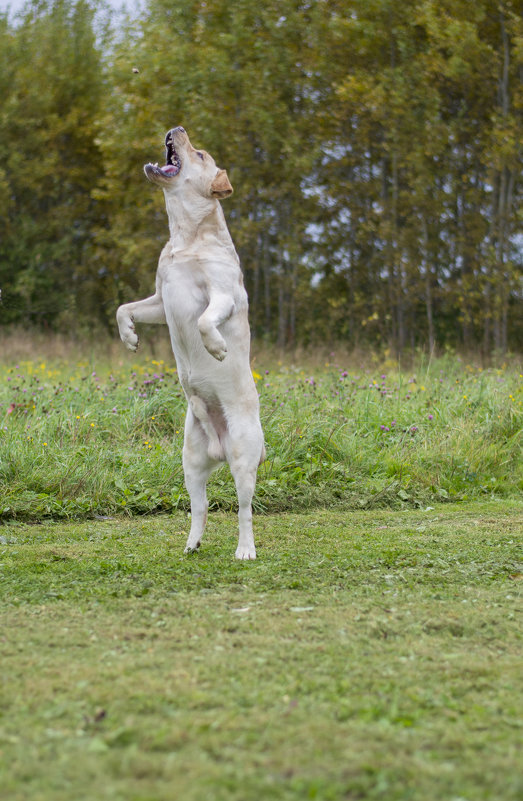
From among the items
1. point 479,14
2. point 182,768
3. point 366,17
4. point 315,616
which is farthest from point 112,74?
point 182,768

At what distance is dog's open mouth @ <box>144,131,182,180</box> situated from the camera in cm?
473

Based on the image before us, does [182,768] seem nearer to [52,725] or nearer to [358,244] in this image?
[52,725]

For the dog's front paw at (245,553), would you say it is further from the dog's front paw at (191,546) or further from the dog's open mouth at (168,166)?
the dog's open mouth at (168,166)

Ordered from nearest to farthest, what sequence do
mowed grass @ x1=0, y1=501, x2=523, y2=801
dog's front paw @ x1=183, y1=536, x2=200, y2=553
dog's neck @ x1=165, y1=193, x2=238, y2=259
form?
mowed grass @ x1=0, y1=501, x2=523, y2=801 → dog's neck @ x1=165, y1=193, x2=238, y2=259 → dog's front paw @ x1=183, y1=536, x2=200, y2=553

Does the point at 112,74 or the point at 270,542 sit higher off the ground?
the point at 112,74

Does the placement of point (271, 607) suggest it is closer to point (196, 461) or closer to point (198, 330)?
point (196, 461)

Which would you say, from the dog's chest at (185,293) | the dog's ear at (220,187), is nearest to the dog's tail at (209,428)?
the dog's chest at (185,293)

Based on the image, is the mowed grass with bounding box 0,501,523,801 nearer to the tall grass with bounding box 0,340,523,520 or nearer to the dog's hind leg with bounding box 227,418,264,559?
the dog's hind leg with bounding box 227,418,264,559

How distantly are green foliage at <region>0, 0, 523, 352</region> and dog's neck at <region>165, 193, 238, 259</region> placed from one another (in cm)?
1104

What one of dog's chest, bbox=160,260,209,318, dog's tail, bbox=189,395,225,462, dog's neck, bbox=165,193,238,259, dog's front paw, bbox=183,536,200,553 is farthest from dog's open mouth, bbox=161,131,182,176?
dog's front paw, bbox=183,536,200,553

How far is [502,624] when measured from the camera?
11.8 feet

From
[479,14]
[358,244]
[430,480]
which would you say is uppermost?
[479,14]

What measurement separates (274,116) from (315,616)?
49.8 feet

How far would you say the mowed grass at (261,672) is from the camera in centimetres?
218
